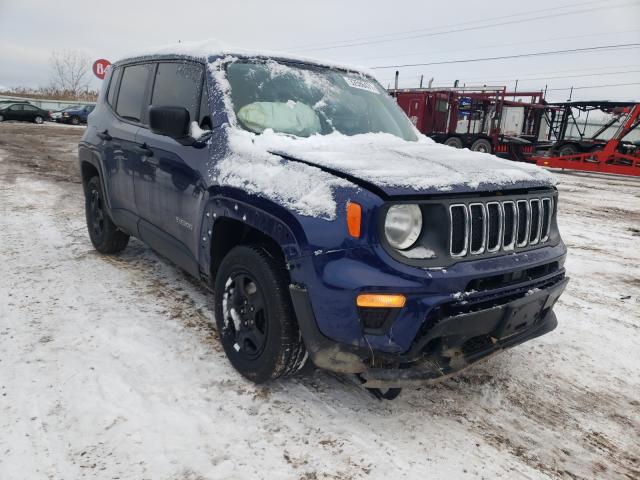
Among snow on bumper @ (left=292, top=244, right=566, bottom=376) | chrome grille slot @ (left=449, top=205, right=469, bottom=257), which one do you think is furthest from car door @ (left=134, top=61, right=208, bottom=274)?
chrome grille slot @ (left=449, top=205, right=469, bottom=257)

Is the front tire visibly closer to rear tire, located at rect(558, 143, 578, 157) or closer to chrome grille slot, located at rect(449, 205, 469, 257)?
chrome grille slot, located at rect(449, 205, 469, 257)

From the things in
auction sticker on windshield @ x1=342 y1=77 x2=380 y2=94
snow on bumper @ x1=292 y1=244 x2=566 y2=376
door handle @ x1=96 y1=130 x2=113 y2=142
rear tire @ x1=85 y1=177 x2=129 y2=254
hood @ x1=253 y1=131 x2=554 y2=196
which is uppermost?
auction sticker on windshield @ x1=342 y1=77 x2=380 y2=94

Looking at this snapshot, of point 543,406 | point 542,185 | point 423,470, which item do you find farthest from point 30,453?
point 542,185

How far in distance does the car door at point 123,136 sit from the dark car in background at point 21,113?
2885cm

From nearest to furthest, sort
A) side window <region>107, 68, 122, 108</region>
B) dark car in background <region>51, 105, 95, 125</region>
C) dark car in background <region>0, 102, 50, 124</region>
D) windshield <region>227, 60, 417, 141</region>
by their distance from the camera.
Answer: windshield <region>227, 60, 417, 141</region> < side window <region>107, 68, 122, 108</region> < dark car in background <region>0, 102, 50, 124</region> < dark car in background <region>51, 105, 95, 125</region>

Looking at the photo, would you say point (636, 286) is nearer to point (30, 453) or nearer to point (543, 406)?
point (543, 406)

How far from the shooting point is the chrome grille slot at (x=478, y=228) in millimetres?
2275

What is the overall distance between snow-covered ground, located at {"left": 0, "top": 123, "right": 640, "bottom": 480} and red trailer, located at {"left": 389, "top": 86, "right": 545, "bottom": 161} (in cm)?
1482

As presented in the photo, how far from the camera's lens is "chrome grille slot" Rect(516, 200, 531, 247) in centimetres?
251

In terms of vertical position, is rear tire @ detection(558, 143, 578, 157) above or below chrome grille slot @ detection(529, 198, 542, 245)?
below

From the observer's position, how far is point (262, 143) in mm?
2750

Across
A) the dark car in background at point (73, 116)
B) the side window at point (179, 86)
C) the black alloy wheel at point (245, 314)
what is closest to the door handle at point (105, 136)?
the side window at point (179, 86)

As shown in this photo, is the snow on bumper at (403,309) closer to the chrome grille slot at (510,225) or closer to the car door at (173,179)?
the chrome grille slot at (510,225)

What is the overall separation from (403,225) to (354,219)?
9.4 inches
